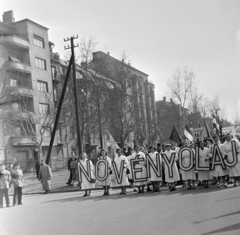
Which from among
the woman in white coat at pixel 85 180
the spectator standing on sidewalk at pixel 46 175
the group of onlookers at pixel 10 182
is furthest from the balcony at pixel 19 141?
the woman in white coat at pixel 85 180

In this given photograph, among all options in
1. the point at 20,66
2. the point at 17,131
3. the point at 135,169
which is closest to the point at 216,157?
the point at 135,169

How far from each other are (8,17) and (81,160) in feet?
122

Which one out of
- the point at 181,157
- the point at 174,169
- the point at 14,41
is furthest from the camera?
the point at 14,41

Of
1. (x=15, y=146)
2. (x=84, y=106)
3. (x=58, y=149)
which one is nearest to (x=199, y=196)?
(x=84, y=106)

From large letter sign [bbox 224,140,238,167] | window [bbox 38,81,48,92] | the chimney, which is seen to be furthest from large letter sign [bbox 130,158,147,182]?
the chimney

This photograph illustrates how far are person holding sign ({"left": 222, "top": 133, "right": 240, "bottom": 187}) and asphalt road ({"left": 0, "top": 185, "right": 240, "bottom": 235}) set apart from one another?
4.98 feet

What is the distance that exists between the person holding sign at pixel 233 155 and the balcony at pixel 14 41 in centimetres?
3336

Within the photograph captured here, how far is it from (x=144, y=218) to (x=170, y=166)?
19.1 feet

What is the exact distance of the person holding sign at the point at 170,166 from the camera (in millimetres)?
13828

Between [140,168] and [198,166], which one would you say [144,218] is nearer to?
[198,166]

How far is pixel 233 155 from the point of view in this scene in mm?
13266

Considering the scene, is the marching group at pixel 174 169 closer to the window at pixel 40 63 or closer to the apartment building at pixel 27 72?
the apartment building at pixel 27 72

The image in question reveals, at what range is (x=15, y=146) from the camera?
4075 cm

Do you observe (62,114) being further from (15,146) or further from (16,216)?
(16,216)
